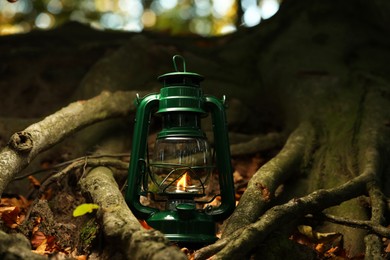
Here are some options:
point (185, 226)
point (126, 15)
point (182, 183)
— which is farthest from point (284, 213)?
point (126, 15)

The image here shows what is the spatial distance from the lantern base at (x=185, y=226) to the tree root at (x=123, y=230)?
27 centimetres

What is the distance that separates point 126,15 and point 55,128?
11201 millimetres

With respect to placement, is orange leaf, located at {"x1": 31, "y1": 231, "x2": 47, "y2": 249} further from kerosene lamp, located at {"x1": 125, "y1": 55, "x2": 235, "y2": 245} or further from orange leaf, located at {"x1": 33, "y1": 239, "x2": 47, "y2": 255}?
kerosene lamp, located at {"x1": 125, "y1": 55, "x2": 235, "y2": 245}

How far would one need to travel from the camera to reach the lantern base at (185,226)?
3.32m

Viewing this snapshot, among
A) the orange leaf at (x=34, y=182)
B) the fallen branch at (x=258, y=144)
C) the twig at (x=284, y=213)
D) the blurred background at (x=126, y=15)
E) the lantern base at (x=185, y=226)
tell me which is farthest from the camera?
the blurred background at (x=126, y=15)

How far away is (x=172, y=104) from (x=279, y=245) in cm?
109

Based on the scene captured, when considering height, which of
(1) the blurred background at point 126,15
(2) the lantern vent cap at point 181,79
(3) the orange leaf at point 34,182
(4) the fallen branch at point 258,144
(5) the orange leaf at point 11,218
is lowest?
(5) the orange leaf at point 11,218

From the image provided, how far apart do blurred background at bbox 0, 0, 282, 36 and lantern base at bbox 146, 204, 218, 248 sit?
7.70 meters

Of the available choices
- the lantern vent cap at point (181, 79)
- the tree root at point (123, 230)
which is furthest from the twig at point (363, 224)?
the tree root at point (123, 230)

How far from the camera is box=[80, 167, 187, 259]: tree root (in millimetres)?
2516

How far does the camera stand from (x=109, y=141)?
5.15m

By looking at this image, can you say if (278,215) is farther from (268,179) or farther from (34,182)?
(34,182)

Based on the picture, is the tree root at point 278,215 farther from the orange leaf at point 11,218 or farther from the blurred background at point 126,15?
the blurred background at point 126,15

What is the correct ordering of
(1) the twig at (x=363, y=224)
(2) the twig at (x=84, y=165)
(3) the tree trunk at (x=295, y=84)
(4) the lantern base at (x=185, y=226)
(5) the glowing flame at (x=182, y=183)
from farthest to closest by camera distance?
(2) the twig at (x=84, y=165), (3) the tree trunk at (x=295, y=84), (5) the glowing flame at (x=182, y=183), (1) the twig at (x=363, y=224), (4) the lantern base at (x=185, y=226)
